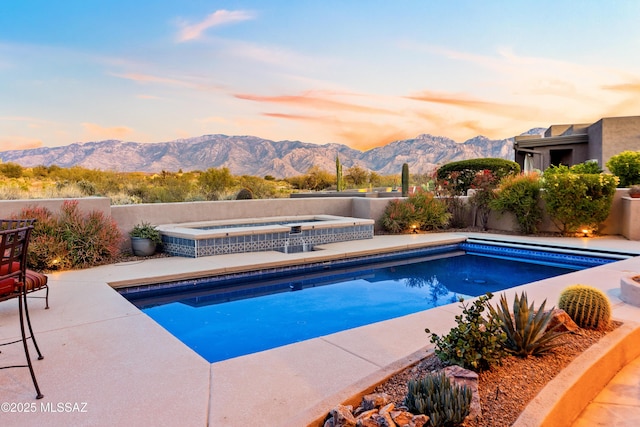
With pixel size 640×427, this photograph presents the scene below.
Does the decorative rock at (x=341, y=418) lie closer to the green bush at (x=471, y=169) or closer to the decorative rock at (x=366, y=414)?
the decorative rock at (x=366, y=414)

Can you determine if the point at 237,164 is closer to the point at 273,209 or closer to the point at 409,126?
the point at 409,126

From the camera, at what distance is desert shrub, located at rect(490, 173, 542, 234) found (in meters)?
9.59

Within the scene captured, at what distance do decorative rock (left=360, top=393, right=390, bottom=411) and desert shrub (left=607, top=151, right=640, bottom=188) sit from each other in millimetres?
12395

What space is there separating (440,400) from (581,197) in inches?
354

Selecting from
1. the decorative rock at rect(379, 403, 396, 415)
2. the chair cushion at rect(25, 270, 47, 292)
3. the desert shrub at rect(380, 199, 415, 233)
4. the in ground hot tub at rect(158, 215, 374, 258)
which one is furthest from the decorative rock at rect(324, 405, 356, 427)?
the desert shrub at rect(380, 199, 415, 233)

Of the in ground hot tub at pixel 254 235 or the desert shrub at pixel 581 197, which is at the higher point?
the desert shrub at pixel 581 197

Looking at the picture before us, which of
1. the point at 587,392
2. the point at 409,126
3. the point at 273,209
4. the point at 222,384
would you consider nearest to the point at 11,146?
the point at 273,209

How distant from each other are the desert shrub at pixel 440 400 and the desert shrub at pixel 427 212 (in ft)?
27.8

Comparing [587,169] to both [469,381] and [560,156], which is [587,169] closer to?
[560,156]

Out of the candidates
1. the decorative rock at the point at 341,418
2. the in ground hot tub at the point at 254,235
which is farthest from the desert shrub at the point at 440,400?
the in ground hot tub at the point at 254,235

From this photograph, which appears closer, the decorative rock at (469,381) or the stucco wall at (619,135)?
the decorative rock at (469,381)

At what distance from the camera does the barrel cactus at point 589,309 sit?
307cm

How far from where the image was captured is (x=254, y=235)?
24.7 feet

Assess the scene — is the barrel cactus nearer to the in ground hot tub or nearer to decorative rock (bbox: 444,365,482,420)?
decorative rock (bbox: 444,365,482,420)
